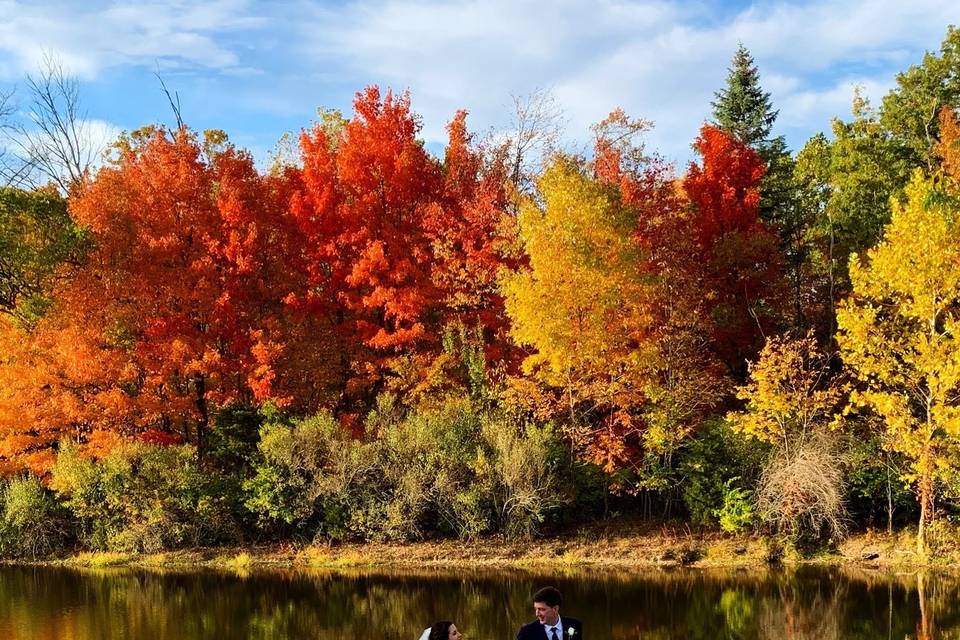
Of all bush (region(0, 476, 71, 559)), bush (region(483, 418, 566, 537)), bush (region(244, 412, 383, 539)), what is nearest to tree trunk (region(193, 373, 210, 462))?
bush (region(244, 412, 383, 539))

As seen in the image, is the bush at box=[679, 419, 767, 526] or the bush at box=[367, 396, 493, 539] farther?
the bush at box=[367, 396, 493, 539]

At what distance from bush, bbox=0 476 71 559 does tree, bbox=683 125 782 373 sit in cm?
2515

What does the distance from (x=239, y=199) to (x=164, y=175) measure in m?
2.70

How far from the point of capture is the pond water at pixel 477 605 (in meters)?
17.3

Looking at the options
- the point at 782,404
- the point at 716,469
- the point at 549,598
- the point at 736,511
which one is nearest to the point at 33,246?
the point at 716,469

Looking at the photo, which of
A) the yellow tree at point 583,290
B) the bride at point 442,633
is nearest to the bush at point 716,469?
the yellow tree at point 583,290

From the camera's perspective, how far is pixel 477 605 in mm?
19797

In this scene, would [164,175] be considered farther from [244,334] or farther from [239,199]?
[244,334]

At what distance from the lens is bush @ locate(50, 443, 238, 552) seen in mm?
27656

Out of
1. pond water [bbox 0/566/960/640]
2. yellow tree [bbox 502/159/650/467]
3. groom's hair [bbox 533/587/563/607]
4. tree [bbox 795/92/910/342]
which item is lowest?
pond water [bbox 0/566/960/640]

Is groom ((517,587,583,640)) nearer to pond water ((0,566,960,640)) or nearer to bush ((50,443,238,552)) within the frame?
pond water ((0,566,960,640))

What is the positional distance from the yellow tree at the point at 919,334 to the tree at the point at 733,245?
855 cm

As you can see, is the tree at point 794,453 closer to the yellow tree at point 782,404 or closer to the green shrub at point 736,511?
the yellow tree at point 782,404

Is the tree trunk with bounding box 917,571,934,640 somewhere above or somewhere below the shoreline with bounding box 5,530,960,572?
below
